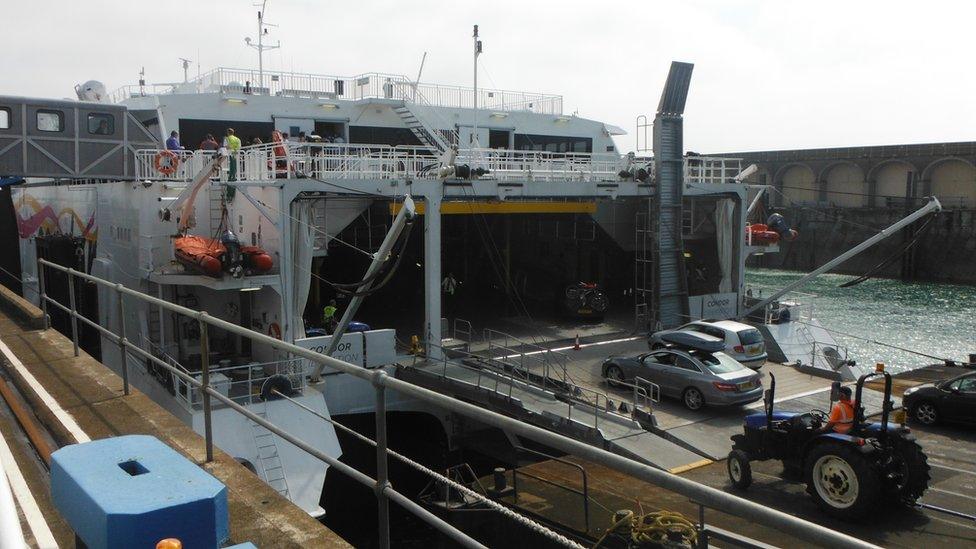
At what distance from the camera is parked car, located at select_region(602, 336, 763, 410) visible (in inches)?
611

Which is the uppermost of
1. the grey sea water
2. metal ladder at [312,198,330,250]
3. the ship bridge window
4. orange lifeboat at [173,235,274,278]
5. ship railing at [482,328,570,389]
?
the ship bridge window

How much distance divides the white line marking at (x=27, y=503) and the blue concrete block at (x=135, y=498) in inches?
13.4

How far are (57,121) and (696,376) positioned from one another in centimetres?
1703

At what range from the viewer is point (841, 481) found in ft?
36.4

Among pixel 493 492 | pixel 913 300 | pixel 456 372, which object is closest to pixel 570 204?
pixel 456 372

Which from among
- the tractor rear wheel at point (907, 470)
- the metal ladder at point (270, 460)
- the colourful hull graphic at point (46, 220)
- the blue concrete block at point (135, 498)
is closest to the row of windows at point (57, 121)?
the colourful hull graphic at point (46, 220)

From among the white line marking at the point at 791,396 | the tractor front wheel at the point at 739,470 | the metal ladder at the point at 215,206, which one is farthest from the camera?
the metal ladder at the point at 215,206

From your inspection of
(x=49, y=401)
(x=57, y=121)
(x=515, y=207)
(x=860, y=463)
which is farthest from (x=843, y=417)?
(x=57, y=121)

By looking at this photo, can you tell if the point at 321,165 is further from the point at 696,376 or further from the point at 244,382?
the point at 696,376

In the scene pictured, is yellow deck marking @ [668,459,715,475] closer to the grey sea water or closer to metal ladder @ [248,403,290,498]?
metal ladder @ [248,403,290,498]

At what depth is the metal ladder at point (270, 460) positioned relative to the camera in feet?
44.7

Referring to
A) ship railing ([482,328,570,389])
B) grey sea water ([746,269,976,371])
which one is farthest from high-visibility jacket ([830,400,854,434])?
grey sea water ([746,269,976,371])

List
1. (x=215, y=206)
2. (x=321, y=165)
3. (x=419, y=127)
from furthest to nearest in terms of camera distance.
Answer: (x=419, y=127)
(x=215, y=206)
(x=321, y=165)

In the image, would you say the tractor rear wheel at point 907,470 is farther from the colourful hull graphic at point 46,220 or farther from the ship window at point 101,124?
the colourful hull graphic at point 46,220
